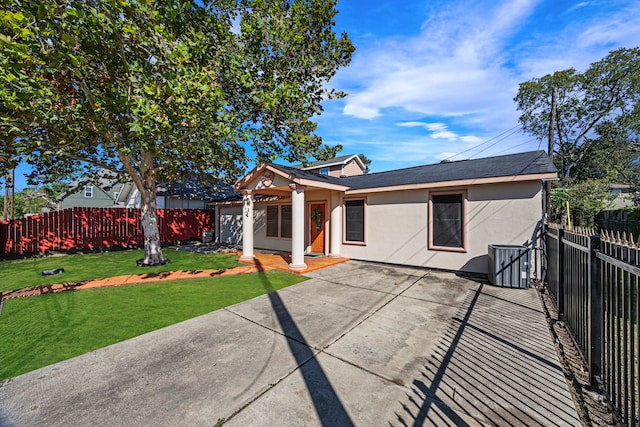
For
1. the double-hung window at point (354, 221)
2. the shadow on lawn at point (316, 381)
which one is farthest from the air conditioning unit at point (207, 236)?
the shadow on lawn at point (316, 381)

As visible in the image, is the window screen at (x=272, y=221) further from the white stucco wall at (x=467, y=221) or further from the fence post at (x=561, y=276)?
the fence post at (x=561, y=276)

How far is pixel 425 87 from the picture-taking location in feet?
37.8

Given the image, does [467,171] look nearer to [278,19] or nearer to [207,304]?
[278,19]

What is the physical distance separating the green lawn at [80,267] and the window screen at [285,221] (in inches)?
103

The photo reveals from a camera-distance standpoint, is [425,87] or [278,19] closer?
[278,19]

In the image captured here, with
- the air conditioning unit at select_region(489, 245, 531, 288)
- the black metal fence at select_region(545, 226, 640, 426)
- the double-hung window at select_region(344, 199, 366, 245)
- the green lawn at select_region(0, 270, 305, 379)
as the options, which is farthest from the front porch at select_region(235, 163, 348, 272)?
the black metal fence at select_region(545, 226, 640, 426)

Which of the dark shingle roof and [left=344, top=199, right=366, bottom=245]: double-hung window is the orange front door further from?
the dark shingle roof

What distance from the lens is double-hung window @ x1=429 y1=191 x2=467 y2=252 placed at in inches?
305

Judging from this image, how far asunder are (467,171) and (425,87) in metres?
5.66

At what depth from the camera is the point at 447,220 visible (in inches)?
315

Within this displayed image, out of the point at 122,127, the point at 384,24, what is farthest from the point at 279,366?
the point at 384,24

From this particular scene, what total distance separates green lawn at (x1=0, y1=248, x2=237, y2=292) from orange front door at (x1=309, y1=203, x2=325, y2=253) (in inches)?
136

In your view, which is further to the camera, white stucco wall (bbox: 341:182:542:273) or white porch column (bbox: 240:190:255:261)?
white porch column (bbox: 240:190:255:261)

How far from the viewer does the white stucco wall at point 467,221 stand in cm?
688
